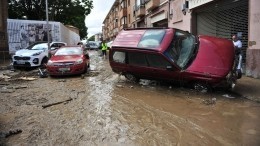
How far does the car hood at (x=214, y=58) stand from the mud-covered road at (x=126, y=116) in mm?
700

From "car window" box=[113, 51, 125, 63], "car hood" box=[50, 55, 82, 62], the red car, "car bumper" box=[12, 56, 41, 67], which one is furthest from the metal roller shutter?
"car bumper" box=[12, 56, 41, 67]

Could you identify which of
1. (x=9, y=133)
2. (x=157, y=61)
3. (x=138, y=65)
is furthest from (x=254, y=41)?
(x=9, y=133)

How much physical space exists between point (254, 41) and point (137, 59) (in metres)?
4.52

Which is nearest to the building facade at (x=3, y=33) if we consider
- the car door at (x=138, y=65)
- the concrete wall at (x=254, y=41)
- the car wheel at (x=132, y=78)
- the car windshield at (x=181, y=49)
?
the car wheel at (x=132, y=78)

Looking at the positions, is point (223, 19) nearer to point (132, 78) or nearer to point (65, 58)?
point (132, 78)

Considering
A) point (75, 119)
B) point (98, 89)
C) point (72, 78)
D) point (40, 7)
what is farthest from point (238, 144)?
point (40, 7)

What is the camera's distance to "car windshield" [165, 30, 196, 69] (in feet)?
30.5

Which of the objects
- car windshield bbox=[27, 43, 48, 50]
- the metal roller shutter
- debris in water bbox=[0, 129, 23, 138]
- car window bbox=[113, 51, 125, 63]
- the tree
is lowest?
debris in water bbox=[0, 129, 23, 138]

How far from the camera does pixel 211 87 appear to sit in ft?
28.9

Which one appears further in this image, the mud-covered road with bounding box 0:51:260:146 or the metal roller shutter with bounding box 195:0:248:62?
the metal roller shutter with bounding box 195:0:248:62

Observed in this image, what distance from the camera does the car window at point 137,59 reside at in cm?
1001

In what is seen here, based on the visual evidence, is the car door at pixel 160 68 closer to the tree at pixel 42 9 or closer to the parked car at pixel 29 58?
the parked car at pixel 29 58

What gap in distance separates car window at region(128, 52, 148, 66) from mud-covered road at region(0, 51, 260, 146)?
82 cm

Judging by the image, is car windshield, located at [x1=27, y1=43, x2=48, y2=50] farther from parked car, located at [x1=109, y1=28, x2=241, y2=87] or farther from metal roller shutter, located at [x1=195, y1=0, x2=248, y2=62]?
metal roller shutter, located at [x1=195, y1=0, x2=248, y2=62]
